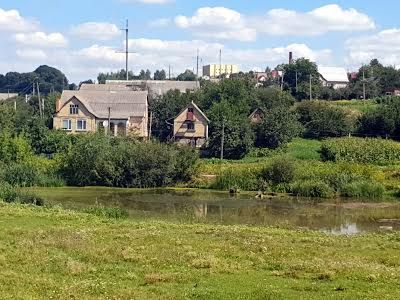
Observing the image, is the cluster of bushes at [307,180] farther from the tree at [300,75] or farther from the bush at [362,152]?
the tree at [300,75]

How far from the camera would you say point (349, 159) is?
7162 centimetres

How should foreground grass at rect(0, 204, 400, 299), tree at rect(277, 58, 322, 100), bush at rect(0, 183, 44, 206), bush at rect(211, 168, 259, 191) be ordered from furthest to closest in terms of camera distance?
tree at rect(277, 58, 322, 100)
bush at rect(211, 168, 259, 191)
bush at rect(0, 183, 44, 206)
foreground grass at rect(0, 204, 400, 299)

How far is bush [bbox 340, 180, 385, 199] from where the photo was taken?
5619 cm

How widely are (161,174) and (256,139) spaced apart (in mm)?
20428

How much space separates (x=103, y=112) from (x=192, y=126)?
44.7 ft

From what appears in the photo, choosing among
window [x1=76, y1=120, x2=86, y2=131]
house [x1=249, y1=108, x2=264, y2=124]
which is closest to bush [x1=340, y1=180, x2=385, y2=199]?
house [x1=249, y1=108, x2=264, y2=124]

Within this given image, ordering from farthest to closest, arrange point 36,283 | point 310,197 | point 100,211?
point 310,197, point 100,211, point 36,283

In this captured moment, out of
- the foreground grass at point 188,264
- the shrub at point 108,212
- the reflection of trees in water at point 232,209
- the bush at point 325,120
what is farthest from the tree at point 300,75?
the foreground grass at point 188,264

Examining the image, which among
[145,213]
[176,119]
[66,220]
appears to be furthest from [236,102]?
[66,220]

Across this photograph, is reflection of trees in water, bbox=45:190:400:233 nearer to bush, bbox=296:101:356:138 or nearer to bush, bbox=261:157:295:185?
bush, bbox=261:157:295:185

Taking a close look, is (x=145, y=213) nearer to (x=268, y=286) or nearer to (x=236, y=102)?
(x=268, y=286)

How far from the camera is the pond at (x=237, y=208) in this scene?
39.2 m

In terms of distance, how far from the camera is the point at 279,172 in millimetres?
60125

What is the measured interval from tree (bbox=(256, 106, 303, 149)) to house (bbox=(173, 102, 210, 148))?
713 cm
